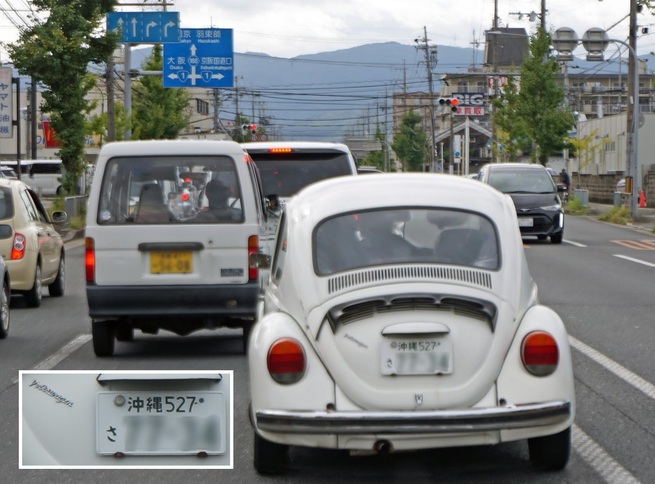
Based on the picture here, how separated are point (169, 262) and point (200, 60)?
28.3 meters

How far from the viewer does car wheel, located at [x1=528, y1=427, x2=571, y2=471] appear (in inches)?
235

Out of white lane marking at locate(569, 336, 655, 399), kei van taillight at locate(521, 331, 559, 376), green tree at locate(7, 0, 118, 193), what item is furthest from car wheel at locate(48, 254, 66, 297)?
green tree at locate(7, 0, 118, 193)

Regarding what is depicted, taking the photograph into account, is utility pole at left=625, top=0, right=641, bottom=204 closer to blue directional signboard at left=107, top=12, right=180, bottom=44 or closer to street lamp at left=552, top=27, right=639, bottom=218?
street lamp at left=552, top=27, right=639, bottom=218

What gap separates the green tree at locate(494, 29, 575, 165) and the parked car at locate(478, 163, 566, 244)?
1027 inches

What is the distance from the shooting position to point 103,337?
1023cm

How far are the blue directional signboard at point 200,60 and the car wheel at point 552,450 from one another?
105 ft

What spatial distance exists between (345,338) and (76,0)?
29.7 meters

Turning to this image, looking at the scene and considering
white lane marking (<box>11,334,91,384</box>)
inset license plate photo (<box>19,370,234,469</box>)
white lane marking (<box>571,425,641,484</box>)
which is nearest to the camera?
inset license plate photo (<box>19,370,234,469</box>)

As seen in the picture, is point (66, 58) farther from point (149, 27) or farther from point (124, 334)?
point (124, 334)

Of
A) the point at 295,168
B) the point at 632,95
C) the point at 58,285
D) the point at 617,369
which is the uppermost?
the point at 632,95

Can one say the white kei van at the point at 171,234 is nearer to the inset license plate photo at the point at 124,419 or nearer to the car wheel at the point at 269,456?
the car wheel at the point at 269,456

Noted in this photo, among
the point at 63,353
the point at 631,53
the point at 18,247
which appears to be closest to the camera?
the point at 63,353

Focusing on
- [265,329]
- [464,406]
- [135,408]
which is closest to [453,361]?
[464,406]

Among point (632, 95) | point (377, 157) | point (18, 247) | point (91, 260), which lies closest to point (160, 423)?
point (91, 260)
